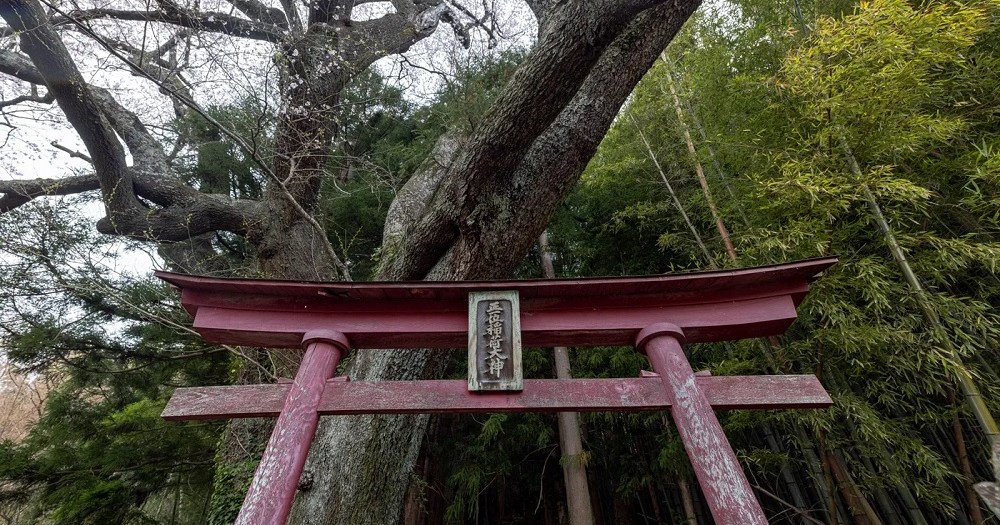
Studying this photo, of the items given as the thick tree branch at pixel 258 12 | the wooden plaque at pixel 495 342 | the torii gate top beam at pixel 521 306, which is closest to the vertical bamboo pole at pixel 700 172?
the torii gate top beam at pixel 521 306

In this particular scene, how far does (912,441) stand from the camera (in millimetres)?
2564

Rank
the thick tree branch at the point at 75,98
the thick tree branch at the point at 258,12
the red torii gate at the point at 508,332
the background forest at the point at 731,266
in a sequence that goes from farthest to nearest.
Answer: the thick tree branch at the point at 258,12
the thick tree branch at the point at 75,98
the background forest at the point at 731,266
the red torii gate at the point at 508,332

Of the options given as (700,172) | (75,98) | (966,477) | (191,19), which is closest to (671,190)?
(700,172)

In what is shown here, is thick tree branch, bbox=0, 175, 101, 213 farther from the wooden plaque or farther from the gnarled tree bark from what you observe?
the wooden plaque

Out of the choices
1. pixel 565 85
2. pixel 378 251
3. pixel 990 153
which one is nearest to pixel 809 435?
pixel 990 153

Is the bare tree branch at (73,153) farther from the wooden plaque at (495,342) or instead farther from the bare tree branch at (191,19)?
the wooden plaque at (495,342)

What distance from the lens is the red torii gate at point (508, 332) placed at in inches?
76.6

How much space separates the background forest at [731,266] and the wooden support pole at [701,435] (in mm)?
1235

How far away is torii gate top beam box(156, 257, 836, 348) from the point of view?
2.18 meters

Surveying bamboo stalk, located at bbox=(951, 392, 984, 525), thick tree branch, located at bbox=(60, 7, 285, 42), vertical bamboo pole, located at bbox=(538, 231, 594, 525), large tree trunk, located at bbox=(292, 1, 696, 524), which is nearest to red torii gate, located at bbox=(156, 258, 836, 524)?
large tree trunk, located at bbox=(292, 1, 696, 524)

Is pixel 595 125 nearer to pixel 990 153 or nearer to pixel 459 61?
pixel 990 153

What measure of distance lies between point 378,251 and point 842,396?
3.48 meters

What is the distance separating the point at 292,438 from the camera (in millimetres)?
1816

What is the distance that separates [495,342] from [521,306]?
27 centimetres
